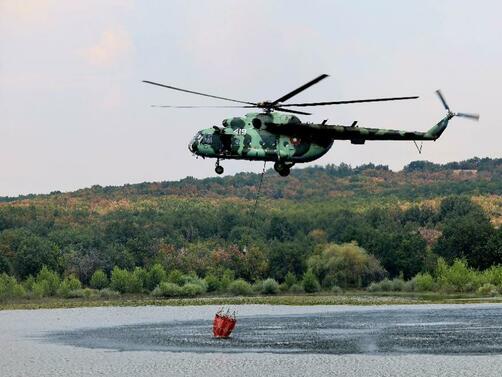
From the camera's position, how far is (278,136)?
189 ft

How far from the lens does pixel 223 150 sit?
58562 millimetres

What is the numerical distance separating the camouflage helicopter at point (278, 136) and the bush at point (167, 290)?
75.4 metres

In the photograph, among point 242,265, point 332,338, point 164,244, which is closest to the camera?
point 332,338

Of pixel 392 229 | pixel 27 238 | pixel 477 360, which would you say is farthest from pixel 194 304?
pixel 477 360

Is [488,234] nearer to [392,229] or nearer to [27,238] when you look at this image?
[392,229]

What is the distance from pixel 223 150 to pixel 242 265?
290ft

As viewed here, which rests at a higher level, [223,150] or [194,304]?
[223,150]

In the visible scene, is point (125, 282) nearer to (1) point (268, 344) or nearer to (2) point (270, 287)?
(2) point (270, 287)

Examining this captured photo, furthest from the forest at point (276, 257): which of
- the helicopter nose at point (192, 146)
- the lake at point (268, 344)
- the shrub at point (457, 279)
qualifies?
the helicopter nose at point (192, 146)

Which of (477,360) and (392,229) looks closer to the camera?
(477,360)

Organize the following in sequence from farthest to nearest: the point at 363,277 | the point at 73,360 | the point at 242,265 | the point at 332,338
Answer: the point at 242,265 → the point at 363,277 → the point at 332,338 → the point at 73,360

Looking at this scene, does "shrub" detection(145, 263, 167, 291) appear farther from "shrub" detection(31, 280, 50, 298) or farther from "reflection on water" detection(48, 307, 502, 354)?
"reflection on water" detection(48, 307, 502, 354)

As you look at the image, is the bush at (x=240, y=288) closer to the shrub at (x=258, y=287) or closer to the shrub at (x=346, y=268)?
the shrub at (x=258, y=287)

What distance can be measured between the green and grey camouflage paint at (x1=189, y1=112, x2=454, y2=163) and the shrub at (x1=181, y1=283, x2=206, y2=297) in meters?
75.5
